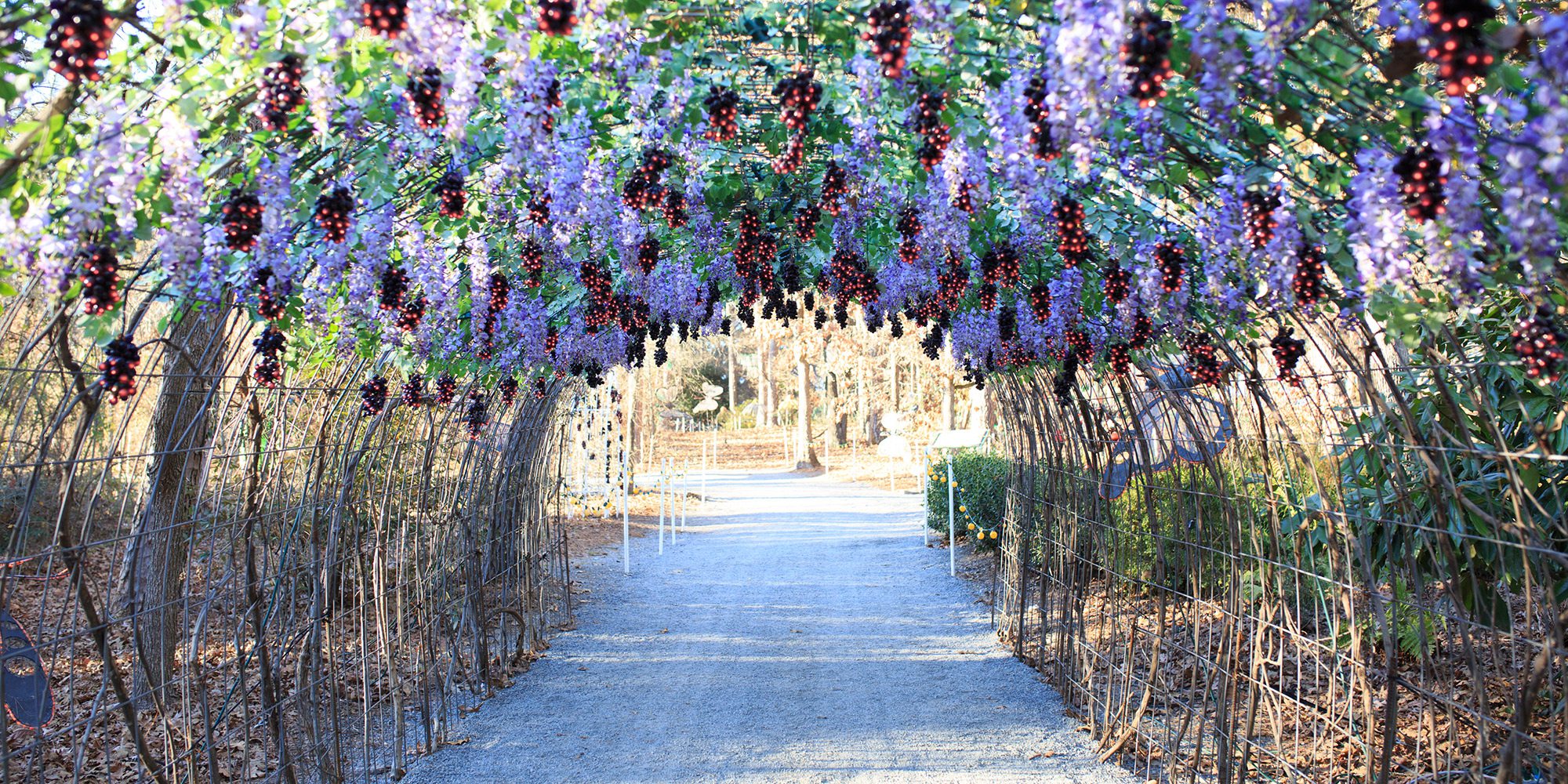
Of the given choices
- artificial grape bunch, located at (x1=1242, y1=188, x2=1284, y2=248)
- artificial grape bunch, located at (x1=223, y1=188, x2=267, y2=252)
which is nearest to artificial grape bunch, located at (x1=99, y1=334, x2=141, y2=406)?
artificial grape bunch, located at (x1=223, y1=188, x2=267, y2=252)

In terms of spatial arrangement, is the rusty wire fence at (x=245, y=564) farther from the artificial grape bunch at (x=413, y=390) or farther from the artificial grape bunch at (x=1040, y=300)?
the artificial grape bunch at (x=1040, y=300)

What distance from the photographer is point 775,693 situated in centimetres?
684

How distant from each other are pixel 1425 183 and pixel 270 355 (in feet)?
11.2

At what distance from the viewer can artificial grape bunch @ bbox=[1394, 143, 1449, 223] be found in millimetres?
2229

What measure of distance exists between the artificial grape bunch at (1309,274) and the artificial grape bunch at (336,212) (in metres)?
2.68

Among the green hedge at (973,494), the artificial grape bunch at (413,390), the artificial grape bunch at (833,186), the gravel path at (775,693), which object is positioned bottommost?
the gravel path at (775,693)

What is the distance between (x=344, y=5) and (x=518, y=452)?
6018 mm

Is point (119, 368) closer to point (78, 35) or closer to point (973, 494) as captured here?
point (78, 35)

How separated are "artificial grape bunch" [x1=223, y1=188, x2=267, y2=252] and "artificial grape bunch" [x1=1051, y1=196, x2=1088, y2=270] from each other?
2.21 meters

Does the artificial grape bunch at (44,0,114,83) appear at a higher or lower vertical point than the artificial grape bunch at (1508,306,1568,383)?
higher

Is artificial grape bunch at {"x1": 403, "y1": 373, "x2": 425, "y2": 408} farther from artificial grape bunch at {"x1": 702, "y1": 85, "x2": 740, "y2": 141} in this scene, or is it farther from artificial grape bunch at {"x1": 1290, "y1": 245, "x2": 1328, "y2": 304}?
artificial grape bunch at {"x1": 1290, "y1": 245, "x2": 1328, "y2": 304}

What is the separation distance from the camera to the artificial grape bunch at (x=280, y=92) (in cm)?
253

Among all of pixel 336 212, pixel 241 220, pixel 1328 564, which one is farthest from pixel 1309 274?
pixel 1328 564

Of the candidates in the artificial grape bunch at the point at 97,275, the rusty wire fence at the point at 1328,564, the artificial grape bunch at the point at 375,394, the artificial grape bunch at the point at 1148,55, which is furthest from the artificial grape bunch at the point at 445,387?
the artificial grape bunch at the point at 1148,55
